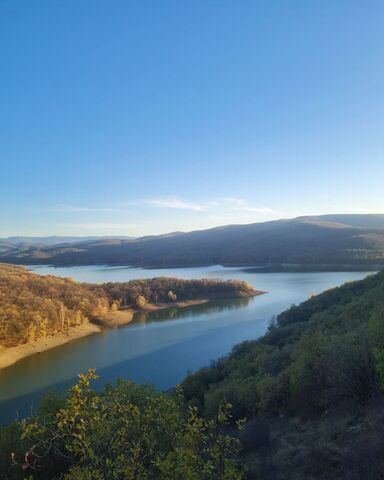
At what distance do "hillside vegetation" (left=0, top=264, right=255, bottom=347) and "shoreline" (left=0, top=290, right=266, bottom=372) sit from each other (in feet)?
2.77

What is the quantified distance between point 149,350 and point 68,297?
2331cm

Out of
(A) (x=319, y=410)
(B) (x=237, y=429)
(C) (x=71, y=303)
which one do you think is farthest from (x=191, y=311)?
(A) (x=319, y=410)

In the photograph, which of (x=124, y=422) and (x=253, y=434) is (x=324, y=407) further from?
(x=124, y=422)

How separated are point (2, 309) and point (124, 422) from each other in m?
43.4

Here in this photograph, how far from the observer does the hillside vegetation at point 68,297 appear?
4181cm

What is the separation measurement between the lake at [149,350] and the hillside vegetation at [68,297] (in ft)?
13.4

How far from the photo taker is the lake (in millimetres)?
29141

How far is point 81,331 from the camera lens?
46.8m

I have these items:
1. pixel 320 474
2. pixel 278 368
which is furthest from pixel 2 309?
pixel 320 474

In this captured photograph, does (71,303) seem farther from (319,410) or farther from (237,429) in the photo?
(319,410)

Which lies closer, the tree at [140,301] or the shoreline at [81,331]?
the shoreline at [81,331]

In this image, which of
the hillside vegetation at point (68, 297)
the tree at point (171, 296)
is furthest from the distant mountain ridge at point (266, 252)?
the tree at point (171, 296)

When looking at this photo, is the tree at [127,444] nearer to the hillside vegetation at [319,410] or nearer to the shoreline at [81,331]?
the hillside vegetation at [319,410]

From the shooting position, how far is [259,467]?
325 inches
